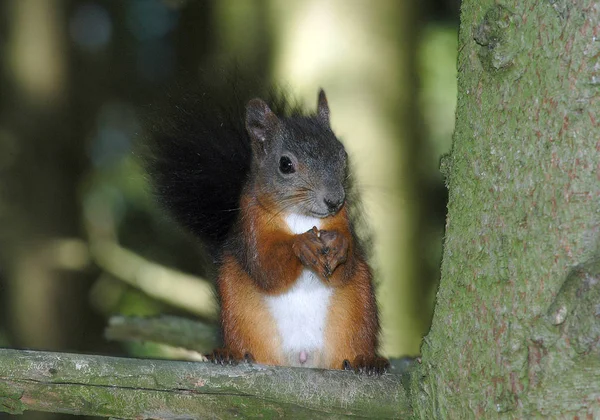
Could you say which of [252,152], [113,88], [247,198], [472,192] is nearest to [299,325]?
[247,198]

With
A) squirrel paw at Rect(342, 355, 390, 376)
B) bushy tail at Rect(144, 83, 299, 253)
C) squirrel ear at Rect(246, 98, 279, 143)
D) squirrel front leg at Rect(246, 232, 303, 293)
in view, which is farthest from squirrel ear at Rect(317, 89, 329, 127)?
squirrel paw at Rect(342, 355, 390, 376)

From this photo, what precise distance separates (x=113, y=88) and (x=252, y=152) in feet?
6.15

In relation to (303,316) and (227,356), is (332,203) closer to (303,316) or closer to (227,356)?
(303,316)

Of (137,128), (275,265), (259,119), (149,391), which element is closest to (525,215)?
(149,391)

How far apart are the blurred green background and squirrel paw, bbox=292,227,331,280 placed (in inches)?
27.4

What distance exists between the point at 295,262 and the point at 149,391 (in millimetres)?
696

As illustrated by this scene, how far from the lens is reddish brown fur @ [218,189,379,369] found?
7.03ft

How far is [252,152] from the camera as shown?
245 centimetres

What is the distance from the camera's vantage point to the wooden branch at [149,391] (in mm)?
1515

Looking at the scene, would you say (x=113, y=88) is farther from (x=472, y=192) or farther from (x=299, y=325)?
(x=472, y=192)

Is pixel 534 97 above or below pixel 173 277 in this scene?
above

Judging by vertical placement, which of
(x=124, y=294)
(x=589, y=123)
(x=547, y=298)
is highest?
(x=589, y=123)

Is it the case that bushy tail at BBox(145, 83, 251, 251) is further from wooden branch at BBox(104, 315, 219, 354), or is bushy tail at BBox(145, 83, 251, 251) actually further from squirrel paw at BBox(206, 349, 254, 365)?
squirrel paw at BBox(206, 349, 254, 365)

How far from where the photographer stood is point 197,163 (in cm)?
251
